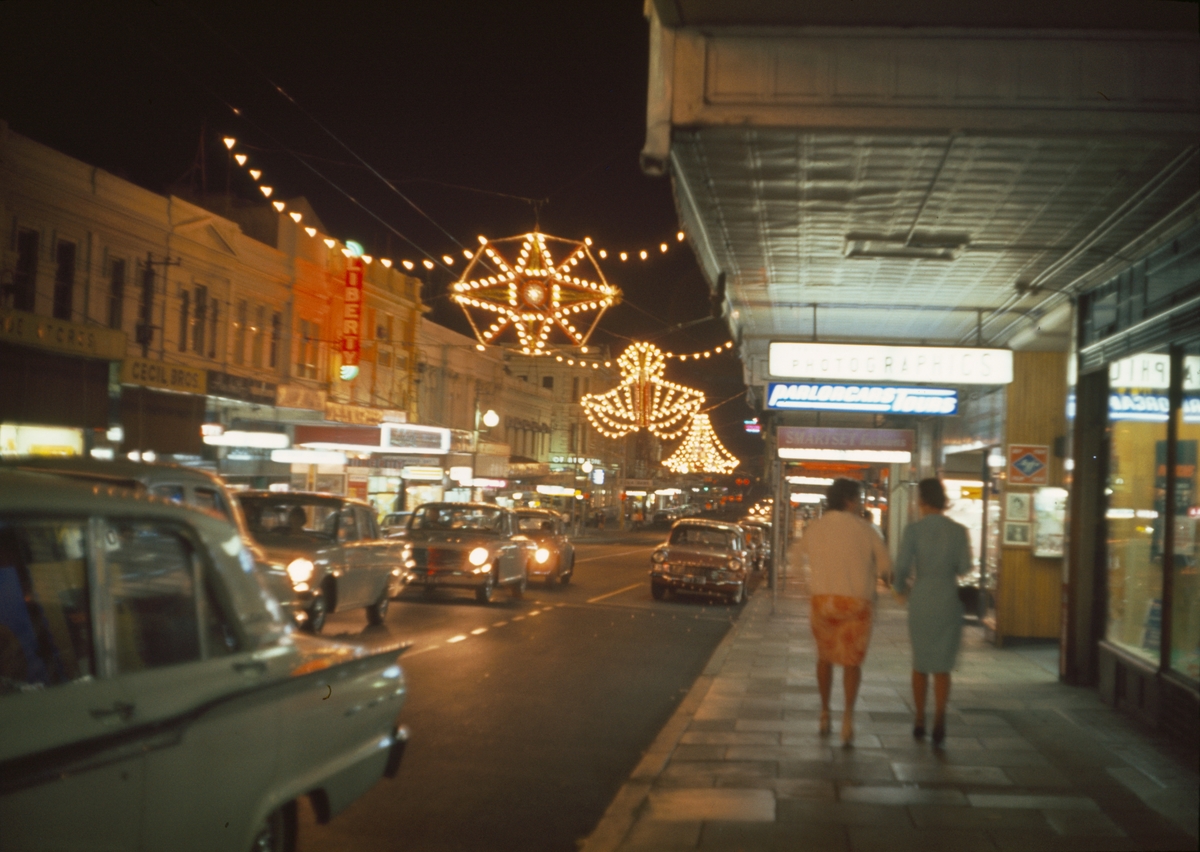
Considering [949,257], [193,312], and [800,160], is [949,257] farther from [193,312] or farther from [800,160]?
[193,312]

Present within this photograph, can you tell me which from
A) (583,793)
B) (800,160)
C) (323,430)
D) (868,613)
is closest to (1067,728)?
(868,613)

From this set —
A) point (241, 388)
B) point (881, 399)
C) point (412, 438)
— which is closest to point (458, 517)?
point (881, 399)

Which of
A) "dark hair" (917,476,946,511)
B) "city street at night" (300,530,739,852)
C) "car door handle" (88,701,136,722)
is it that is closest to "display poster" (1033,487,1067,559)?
"city street at night" (300,530,739,852)

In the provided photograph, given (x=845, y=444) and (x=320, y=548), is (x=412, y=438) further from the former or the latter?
(x=320, y=548)

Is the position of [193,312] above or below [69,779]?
above

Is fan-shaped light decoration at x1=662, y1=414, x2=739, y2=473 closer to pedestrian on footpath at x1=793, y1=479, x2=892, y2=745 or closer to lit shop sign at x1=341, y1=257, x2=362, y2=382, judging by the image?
lit shop sign at x1=341, y1=257, x2=362, y2=382

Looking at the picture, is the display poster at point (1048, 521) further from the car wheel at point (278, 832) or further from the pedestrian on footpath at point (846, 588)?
the car wheel at point (278, 832)

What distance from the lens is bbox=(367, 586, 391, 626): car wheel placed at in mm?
15492

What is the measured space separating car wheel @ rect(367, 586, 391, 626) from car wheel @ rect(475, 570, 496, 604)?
3478 millimetres

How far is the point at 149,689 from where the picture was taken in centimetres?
358

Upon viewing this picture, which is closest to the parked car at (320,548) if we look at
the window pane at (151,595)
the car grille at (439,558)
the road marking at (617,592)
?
the car grille at (439,558)

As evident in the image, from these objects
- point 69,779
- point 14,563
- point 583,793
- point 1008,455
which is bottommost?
point 583,793

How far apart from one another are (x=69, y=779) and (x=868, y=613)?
20.5ft

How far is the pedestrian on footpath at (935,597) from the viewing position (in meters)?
8.24
